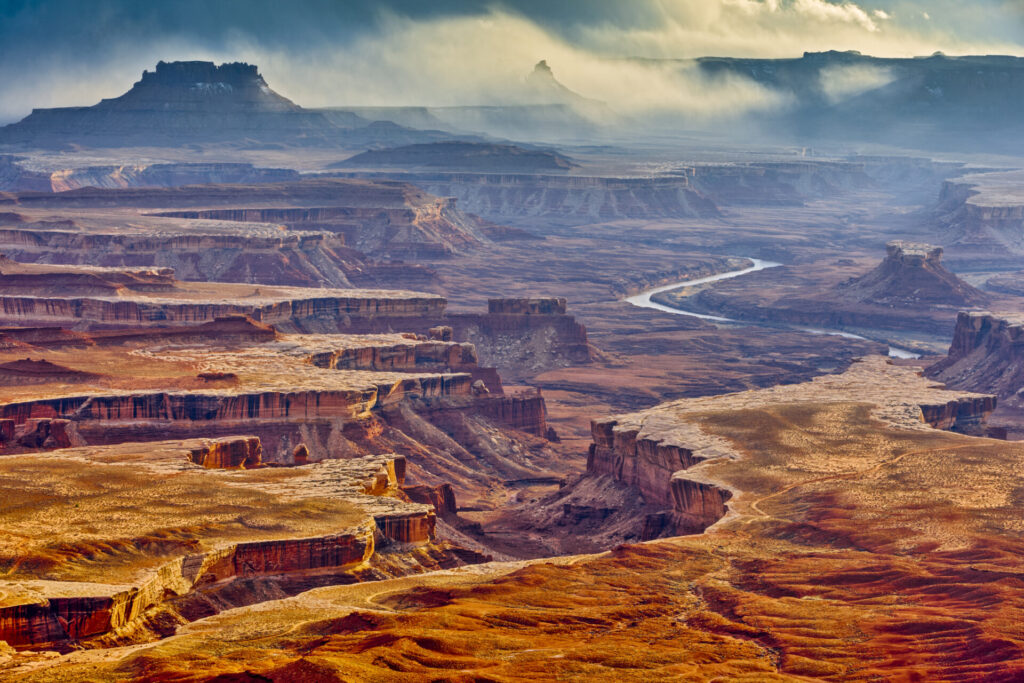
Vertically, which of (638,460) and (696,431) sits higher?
(696,431)

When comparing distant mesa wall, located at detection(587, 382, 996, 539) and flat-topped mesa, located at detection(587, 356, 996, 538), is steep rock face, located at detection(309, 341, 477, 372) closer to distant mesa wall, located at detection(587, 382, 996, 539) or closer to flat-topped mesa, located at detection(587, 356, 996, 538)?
flat-topped mesa, located at detection(587, 356, 996, 538)

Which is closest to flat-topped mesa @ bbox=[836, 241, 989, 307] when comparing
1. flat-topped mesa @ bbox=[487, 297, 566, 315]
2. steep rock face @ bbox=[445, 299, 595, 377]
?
steep rock face @ bbox=[445, 299, 595, 377]

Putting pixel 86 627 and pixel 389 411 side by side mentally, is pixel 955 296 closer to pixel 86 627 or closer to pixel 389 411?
pixel 389 411

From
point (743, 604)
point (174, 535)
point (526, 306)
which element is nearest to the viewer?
point (743, 604)

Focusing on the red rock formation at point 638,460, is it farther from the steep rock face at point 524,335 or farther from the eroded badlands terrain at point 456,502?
the steep rock face at point 524,335

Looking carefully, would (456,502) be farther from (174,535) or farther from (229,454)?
(174,535)

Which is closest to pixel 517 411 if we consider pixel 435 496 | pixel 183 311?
pixel 435 496

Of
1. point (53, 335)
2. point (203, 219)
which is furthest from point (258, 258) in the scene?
point (53, 335)
